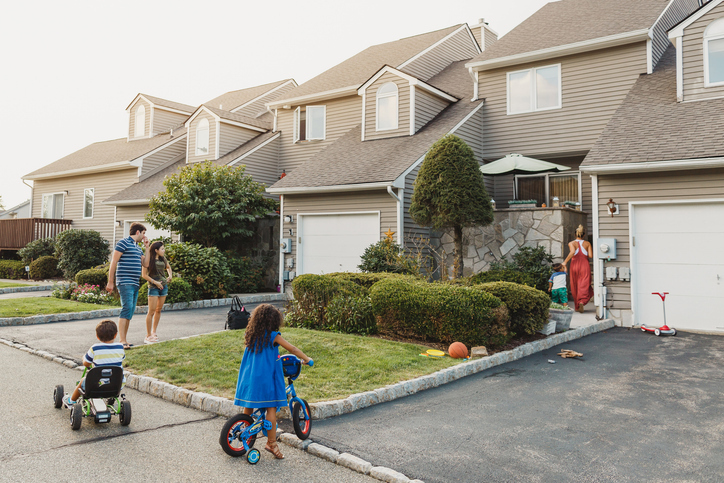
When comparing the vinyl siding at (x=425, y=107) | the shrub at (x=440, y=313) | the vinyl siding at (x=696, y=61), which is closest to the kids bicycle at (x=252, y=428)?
the shrub at (x=440, y=313)

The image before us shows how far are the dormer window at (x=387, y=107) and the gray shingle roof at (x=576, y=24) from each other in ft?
8.81

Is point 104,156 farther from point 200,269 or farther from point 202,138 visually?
point 200,269

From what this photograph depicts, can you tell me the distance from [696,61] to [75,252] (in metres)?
20.9

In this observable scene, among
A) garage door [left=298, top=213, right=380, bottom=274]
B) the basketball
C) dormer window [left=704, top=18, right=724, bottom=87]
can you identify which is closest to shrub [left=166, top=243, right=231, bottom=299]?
garage door [left=298, top=213, right=380, bottom=274]

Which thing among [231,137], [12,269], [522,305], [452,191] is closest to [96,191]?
[12,269]

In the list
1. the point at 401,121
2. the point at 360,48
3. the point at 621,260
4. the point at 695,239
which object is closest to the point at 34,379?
the point at 621,260

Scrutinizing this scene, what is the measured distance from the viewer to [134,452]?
4.19 metres

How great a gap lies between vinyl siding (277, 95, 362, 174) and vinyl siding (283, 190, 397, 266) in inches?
177

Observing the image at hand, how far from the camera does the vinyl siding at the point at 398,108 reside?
1564cm

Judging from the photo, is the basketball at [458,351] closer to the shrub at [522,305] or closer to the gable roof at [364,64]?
the shrub at [522,305]

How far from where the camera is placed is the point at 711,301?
9.60 meters

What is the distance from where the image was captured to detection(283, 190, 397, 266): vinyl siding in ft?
44.2

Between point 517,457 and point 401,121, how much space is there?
1288 cm

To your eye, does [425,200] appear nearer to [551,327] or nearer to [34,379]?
[551,327]
